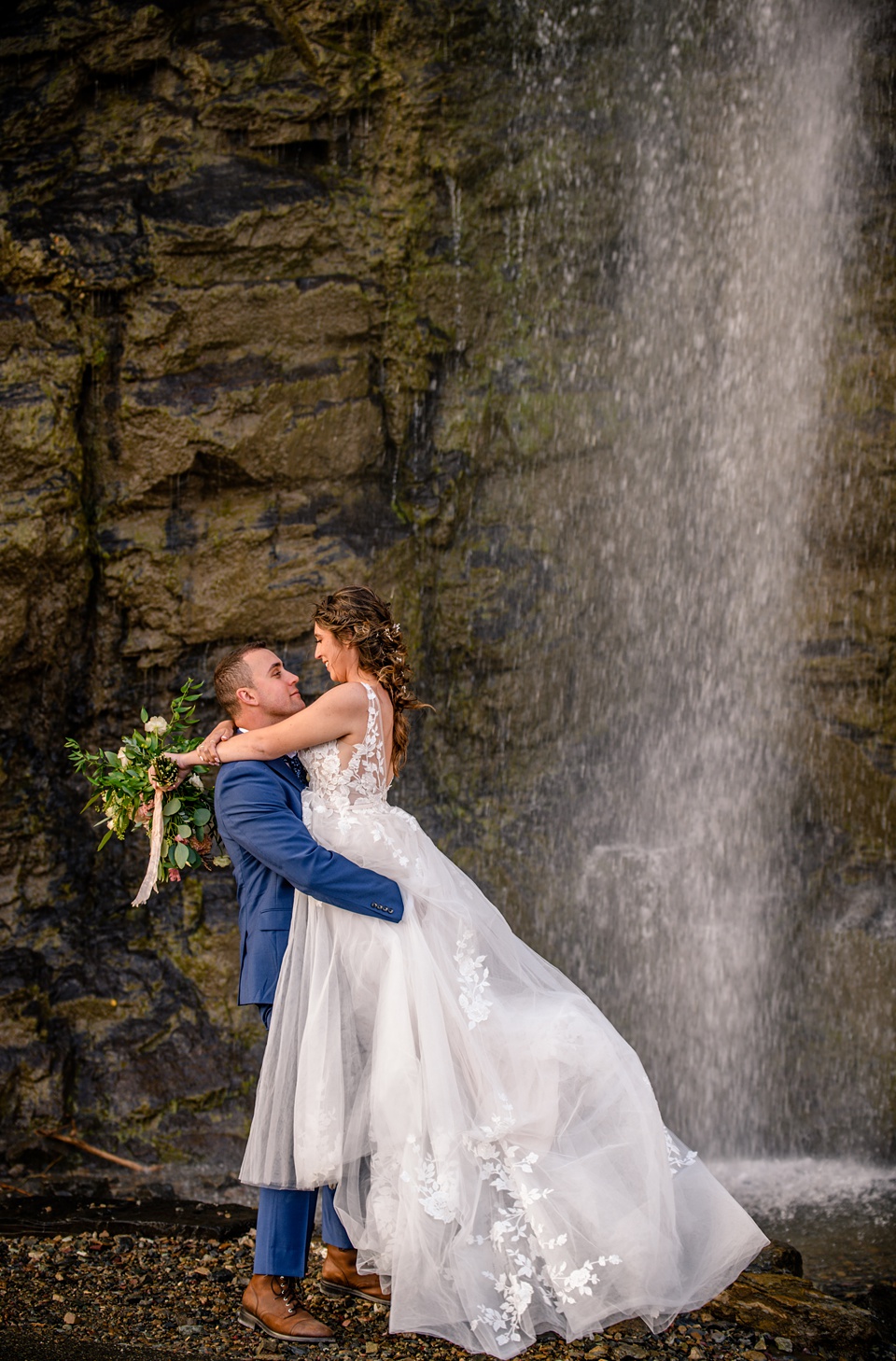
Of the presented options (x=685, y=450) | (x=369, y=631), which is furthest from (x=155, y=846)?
(x=685, y=450)

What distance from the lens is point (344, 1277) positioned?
4.21 meters

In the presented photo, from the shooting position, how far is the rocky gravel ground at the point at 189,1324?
153 inches

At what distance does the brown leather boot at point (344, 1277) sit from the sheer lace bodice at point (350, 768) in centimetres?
166

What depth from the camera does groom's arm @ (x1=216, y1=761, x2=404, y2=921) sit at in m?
3.76

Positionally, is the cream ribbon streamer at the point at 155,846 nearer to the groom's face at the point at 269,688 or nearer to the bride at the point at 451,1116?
the bride at the point at 451,1116

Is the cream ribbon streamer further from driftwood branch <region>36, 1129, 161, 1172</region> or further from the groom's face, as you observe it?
driftwood branch <region>36, 1129, 161, 1172</region>

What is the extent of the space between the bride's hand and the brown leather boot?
6.03 ft

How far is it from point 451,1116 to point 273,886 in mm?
969

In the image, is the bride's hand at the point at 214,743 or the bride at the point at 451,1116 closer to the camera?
the bride at the point at 451,1116

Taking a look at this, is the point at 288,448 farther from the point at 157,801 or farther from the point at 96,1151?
the point at 96,1151

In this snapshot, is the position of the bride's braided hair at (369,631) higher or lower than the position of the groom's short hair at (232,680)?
higher

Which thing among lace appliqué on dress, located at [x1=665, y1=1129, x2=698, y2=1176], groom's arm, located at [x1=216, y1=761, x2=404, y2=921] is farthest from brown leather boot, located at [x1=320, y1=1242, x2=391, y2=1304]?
groom's arm, located at [x1=216, y1=761, x2=404, y2=921]

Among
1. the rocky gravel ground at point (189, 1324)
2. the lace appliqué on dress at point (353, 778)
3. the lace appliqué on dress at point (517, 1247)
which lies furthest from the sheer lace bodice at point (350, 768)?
the rocky gravel ground at point (189, 1324)

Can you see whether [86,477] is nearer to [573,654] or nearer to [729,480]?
[573,654]
